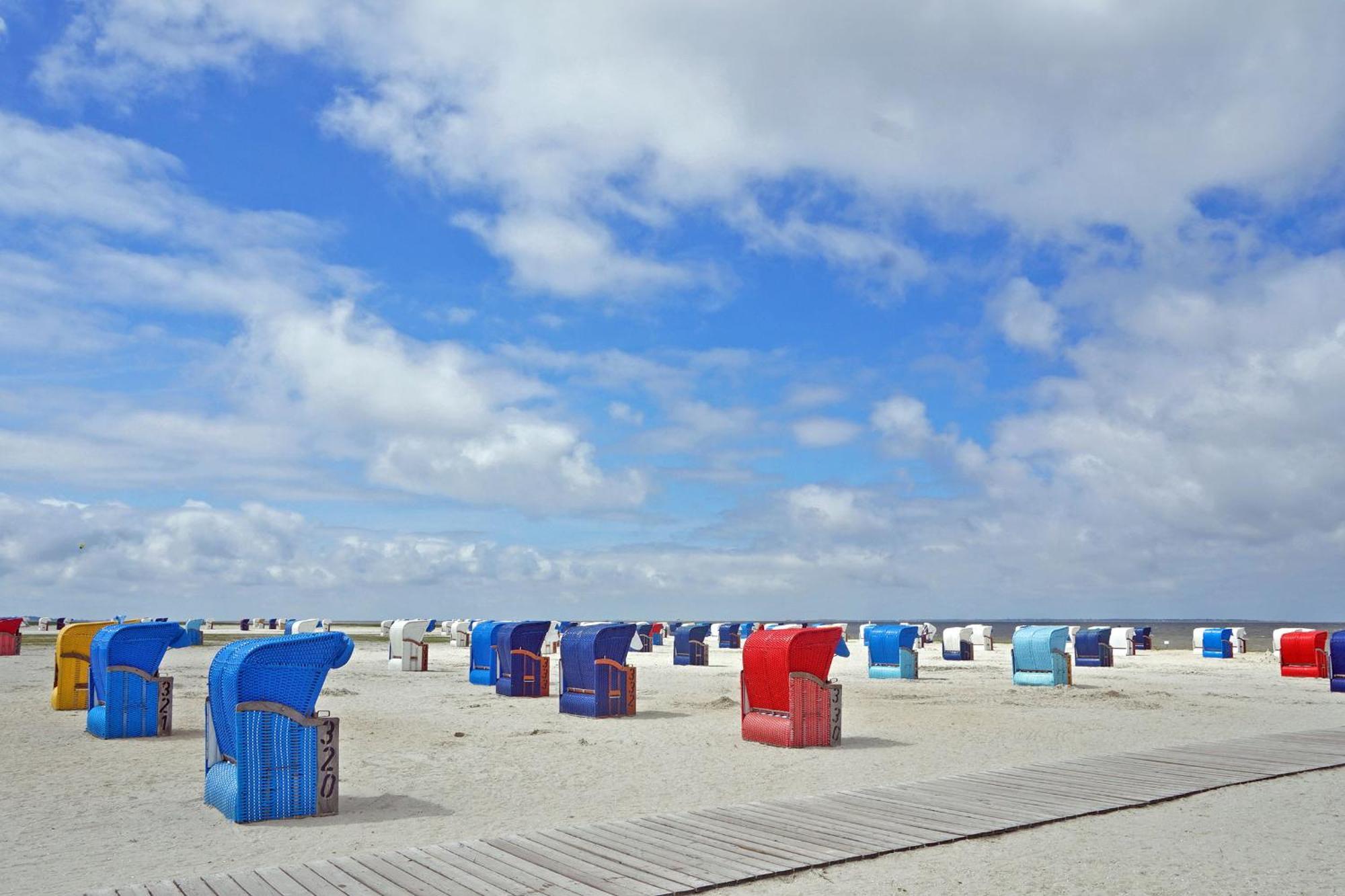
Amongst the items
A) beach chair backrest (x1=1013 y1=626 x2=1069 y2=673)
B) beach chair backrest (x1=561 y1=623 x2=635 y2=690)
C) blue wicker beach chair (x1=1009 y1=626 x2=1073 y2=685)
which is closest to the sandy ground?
beach chair backrest (x1=561 y1=623 x2=635 y2=690)

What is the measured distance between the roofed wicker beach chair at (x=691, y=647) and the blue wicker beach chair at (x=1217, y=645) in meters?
25.0

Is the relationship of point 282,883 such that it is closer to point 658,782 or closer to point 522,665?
point 658,782

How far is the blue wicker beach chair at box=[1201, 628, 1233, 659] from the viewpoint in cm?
5072

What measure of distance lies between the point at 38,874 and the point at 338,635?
3.56 m

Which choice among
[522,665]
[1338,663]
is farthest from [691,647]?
[1338,663]

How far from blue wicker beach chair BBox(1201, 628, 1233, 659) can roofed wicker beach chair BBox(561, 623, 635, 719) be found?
39318 mm

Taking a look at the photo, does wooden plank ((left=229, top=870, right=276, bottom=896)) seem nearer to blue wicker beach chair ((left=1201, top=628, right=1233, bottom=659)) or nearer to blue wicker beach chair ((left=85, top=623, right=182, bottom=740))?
blue wicker beach chair ((left=85, top=623, right=182, bottom=740))

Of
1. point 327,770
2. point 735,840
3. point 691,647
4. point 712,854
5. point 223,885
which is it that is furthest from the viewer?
point 691,647

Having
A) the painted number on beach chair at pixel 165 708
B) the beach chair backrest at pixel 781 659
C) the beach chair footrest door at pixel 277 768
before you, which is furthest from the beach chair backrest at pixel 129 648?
the beach chair backrest at pixel 781 659

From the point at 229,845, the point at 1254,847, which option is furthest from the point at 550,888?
the point at 1254,847

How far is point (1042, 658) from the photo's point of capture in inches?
1195

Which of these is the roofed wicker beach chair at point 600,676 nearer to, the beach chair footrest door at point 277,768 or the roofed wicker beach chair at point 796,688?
the roofed wicker beach chair at point 796,688

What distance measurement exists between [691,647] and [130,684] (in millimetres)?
28691

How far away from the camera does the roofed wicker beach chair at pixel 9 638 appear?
4919 centimetres
